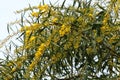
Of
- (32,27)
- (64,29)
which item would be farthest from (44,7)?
(64,29)

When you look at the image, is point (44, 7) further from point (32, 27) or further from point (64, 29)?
point (64, 29)

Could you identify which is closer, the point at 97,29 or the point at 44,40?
the point at 97,29

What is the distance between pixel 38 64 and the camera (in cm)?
395

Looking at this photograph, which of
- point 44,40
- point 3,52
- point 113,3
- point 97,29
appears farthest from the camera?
point 3,52

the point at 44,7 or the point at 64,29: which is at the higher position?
the point at 44,7

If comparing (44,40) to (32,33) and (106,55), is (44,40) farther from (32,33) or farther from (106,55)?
(106,55)

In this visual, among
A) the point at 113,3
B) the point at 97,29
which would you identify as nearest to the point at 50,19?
the point at 97,29

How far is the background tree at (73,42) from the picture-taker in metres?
3.77

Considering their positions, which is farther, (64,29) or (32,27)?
(32,27)

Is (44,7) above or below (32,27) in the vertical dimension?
above

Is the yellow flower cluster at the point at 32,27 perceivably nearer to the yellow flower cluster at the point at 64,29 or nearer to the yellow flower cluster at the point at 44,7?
the yellow flower cluster at the point at 44,7

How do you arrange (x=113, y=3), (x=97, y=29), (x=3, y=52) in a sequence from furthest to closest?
(x=3, y=52)
(x=97, y=29)
(x=113, y=3)

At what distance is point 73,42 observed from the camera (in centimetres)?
377

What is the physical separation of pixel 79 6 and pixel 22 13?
62cm
